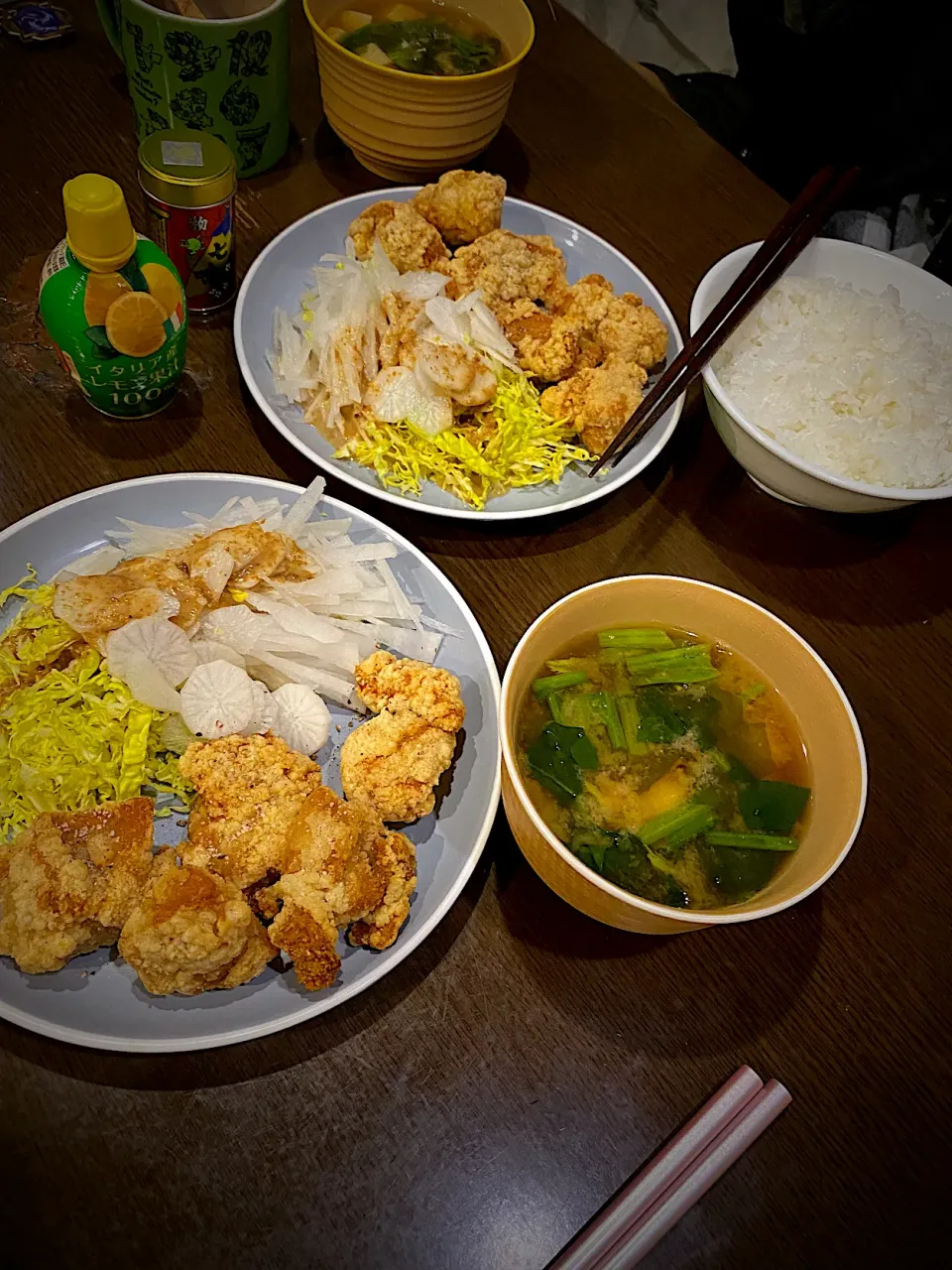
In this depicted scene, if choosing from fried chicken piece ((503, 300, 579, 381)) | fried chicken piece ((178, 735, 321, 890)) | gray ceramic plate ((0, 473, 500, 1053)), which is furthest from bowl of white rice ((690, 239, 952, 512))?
fried chicken piece ((178, 735, 321, 890))

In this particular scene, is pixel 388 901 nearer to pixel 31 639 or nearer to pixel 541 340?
pixel 31 639

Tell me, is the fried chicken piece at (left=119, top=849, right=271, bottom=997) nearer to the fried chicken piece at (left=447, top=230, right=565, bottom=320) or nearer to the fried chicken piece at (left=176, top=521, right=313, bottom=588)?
the fried chicken piece at (left=176, top=521, right=313, bottom=588)

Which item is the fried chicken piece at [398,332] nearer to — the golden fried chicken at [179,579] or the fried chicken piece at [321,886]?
the golden fried chicken at [179,579]

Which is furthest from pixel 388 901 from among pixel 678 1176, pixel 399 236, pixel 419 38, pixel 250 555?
pixel 419 38

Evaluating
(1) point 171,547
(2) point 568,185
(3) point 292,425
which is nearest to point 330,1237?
(1) point 171,547

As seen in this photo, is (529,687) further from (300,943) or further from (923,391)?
(923,391)
